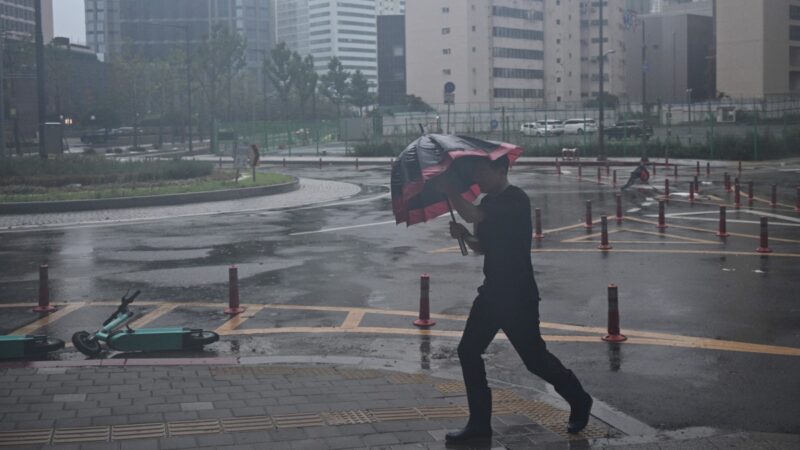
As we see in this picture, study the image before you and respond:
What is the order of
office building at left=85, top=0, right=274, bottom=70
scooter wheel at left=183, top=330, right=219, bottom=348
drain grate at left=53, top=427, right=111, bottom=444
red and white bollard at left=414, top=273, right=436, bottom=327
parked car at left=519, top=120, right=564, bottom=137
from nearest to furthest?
drain grate at left=53, top=427, right=111, bottom=444, scooter wheel at left=183, top=330, right=219, bottom=348, red and white bollard at left=414, top=273, right=436, bottom=327, parked car at left=519, top=120, right=564, bottom=137, office building at left=85, top=0, right=274, bottom=70

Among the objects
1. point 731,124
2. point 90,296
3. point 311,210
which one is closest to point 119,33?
point 731,124

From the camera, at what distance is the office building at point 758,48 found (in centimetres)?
7288

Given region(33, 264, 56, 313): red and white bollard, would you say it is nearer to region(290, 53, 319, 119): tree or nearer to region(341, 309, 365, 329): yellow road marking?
region(341, 309, 365, 329): yellow road marking

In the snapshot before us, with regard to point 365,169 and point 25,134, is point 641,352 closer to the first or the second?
point 365,169

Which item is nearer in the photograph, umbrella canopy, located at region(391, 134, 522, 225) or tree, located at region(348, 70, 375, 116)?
umbrella canopy, located at region(391, 134, 522, 225)

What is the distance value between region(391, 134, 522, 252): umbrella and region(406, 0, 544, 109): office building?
105 metres

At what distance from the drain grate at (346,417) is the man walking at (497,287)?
870mm

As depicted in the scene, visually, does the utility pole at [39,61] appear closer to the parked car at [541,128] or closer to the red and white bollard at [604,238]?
the red and white bollard at [604,238]

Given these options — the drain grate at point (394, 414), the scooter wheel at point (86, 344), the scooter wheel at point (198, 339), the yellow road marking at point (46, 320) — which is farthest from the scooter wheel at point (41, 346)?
the drain grate at point (394, 414)

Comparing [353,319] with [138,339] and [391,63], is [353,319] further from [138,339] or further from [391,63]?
[391,63]

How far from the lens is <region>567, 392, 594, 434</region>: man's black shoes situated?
6.94m

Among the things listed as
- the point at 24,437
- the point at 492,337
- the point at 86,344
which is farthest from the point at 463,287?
the point at 24,437

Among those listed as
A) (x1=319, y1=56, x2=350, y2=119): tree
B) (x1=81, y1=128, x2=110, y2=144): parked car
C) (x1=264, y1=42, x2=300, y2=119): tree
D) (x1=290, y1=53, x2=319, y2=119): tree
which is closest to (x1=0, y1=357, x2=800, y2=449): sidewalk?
(x1=81, y1=128, x2=110, y2=144): parked car

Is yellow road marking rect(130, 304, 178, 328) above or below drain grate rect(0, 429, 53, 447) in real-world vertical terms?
above
